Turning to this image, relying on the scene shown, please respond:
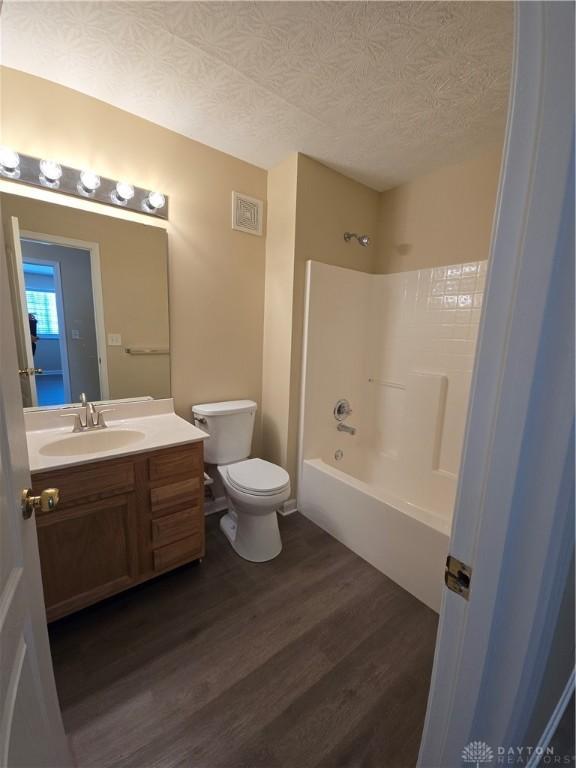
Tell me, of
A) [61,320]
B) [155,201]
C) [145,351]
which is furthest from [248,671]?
[155,201]

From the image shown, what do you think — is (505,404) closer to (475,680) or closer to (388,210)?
(475,680)

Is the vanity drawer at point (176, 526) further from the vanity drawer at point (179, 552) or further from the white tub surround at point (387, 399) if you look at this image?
the white tub surround at point (387, 399)

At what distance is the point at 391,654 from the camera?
134 cm

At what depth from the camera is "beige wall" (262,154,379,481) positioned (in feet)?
6.72

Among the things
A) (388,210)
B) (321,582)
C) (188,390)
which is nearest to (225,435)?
(188,390)

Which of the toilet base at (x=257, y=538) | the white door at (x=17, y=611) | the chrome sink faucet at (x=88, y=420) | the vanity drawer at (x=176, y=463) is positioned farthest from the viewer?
the toilet base at (x=257, y=538)

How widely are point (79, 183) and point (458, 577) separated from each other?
7.10ft

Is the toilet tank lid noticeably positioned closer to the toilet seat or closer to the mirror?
the mirror

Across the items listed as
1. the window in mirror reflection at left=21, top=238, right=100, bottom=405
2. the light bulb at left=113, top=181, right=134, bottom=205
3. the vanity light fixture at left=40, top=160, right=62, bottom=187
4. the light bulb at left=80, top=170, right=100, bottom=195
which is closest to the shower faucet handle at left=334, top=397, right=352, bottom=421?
the window in mirror reflection at left=21, top=238, right=100, bottom=405

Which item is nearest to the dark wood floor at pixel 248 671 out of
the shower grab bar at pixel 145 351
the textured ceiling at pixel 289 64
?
the shower grab bar at pixel 145 351

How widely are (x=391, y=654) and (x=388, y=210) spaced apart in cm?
272

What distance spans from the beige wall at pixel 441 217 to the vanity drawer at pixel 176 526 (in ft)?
7.07

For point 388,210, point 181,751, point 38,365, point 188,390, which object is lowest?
point 181,751

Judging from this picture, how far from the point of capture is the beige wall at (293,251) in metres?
2.05
